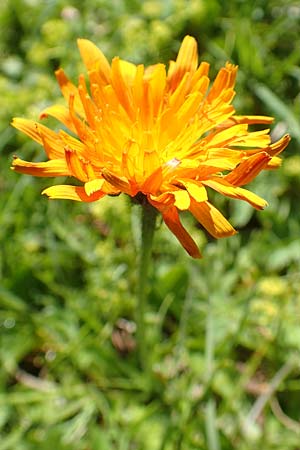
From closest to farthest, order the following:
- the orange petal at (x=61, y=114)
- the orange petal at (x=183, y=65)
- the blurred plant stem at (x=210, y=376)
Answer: the orange petal at (x=61, y=114)
the orange petal at (x=183, y=65)
the blurred plant stem at (x=210, y=376)

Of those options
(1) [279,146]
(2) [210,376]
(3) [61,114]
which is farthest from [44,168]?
(2) [210,376]

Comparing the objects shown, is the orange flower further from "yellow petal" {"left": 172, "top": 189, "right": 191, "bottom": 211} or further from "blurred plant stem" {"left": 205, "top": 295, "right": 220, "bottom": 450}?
"blurred plant stem" {"left": 205, "top": 295, "right": 220, "bottom": 450}

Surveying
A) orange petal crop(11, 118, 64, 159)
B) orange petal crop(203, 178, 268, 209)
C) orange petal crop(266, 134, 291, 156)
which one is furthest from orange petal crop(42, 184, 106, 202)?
orange petal crop(266, 134, 291, 156)

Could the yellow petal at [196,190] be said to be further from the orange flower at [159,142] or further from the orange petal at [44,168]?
the orange petal at [44,168]

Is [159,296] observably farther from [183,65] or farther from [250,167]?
[250,167]

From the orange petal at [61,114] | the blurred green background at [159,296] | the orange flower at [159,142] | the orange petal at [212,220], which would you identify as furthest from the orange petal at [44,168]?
the blurred green background at [159,296]

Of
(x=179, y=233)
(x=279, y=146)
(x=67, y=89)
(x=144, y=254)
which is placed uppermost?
(x=67, y=89)
